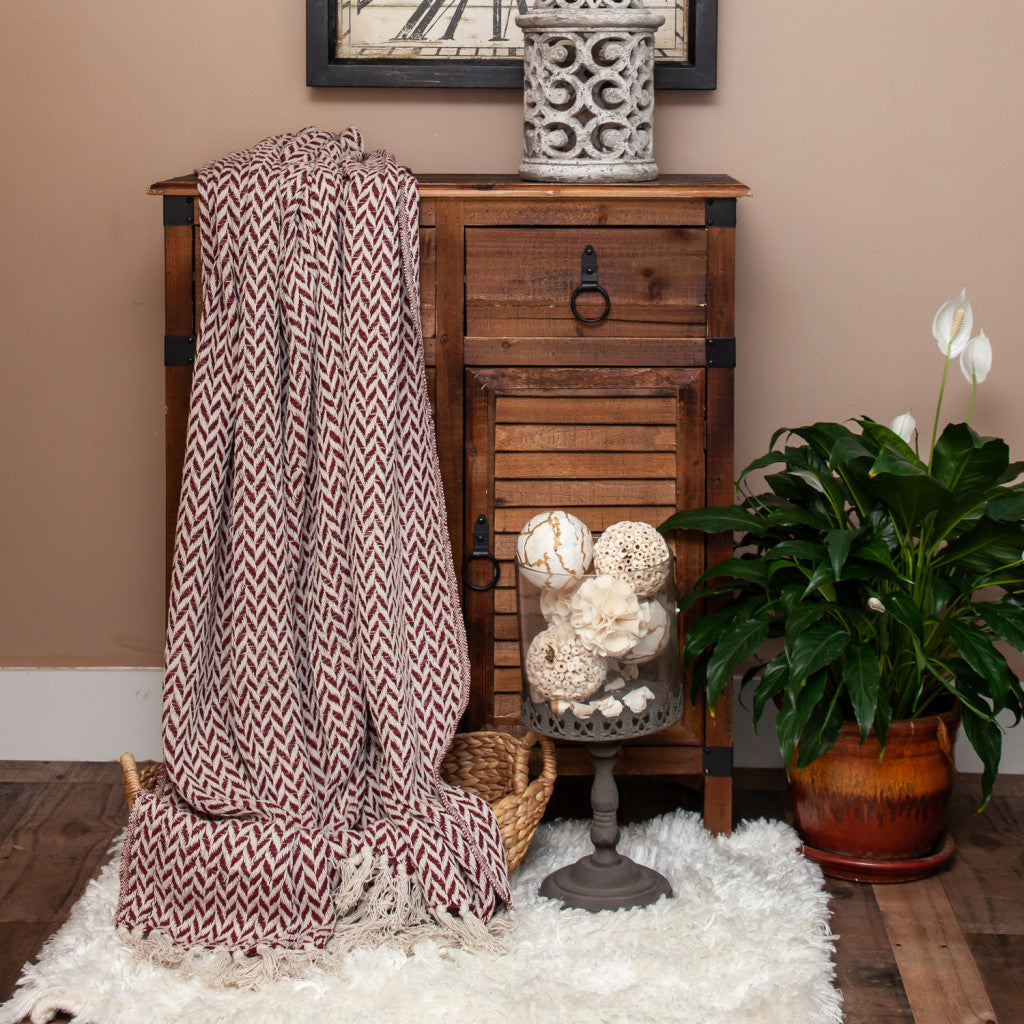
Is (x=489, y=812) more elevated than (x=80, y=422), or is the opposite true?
(x=80, y=422)

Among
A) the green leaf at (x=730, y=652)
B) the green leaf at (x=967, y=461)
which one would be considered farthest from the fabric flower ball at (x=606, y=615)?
the green leaf at (x=967, y=461)

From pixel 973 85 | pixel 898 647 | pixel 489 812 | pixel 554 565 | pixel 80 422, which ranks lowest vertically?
pixel 489 812

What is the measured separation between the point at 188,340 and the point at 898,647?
44.7 inches

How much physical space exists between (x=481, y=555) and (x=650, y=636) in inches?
12.3

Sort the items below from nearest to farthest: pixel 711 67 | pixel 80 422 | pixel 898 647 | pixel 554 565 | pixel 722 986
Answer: pixel 722 986, pixel 554 565, pixel 898 647, pixel 711 67, pixel 80 422

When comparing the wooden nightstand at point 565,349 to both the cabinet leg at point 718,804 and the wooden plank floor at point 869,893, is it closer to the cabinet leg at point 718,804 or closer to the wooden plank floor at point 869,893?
the cabinet leg at point 718,804

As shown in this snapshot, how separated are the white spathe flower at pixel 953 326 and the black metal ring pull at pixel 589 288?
0.49 meters

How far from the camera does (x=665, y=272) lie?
183cm

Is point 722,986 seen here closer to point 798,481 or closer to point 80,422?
point 798,481

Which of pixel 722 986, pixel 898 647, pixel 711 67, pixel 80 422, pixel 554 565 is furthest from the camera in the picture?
pixel 80 422

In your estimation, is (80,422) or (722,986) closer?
(722,986)

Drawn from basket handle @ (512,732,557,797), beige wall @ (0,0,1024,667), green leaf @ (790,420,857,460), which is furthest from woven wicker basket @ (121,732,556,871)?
beige wall @ (0,0,1024,667)

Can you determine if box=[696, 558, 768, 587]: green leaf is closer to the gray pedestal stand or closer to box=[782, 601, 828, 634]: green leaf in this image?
box=[782, 601, 828, 634]: green leaf

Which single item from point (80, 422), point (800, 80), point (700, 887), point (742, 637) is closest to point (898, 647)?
point (742, 637)
